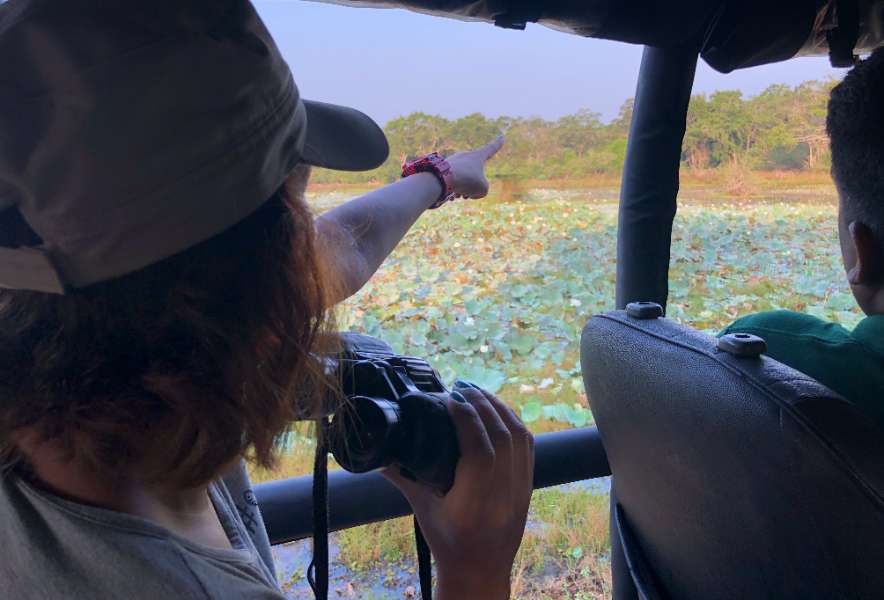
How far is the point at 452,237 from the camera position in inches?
71.6

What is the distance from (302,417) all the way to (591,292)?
129cm

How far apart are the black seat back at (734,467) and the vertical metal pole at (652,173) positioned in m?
0.49

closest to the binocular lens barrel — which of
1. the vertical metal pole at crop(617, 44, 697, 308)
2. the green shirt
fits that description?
the green shirt

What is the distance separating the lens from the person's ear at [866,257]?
3.73 feet

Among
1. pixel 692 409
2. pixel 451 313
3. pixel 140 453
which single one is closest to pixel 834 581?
pixel 692 409

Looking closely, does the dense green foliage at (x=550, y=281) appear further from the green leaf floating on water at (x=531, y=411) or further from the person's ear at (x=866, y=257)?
the person's ear at (x=866, y=257)

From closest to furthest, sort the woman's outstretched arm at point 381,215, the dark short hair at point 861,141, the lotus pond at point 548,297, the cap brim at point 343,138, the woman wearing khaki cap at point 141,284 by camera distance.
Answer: the woman wearing khaki cap at point 141,284 → the cap brim at point 343,138 → the dark short hair at point 861,141 → the woman's outstretched arm at point 381,215 → the lotus pond at point 548,297

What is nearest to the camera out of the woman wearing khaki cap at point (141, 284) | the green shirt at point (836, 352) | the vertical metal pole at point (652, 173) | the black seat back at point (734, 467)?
the woman wearing khaki cap at point (141, 284)

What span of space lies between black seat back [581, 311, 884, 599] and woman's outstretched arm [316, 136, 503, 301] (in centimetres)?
44

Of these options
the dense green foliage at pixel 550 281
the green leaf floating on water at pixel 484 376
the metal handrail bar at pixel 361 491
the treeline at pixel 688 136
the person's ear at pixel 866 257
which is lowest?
the metal handrail bar at pixel 361 491

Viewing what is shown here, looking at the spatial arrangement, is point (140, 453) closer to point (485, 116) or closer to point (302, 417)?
point (302, 417)

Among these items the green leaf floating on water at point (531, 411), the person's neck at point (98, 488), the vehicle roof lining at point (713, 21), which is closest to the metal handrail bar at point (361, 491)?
the green leaf floating on water at point (531, 411)

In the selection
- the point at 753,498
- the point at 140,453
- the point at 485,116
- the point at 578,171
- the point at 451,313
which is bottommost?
the point at 451,313

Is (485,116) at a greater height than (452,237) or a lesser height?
greater
